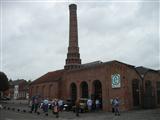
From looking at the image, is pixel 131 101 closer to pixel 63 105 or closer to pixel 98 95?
pixel 98 95

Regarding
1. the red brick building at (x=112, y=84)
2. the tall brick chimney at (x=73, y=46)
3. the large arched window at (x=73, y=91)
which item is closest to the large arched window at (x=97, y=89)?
the red brick building at (x=112, y=84)

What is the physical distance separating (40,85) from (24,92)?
4314cm

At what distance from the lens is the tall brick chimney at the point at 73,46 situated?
4851 centimetres

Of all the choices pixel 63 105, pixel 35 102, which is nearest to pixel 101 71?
pixel 63 105

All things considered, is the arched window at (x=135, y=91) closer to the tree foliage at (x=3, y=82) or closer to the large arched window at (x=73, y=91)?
the large arched window at (x=73, y=91)

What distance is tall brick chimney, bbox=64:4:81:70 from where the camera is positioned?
48.5 m

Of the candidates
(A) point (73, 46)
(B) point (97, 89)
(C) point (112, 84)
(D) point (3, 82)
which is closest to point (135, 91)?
(C) point (112, 84)

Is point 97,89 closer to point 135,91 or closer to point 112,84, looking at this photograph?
point 112,84

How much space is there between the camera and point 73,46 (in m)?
49.0

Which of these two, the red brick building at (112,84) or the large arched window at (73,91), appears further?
the large arched window at (73,91)

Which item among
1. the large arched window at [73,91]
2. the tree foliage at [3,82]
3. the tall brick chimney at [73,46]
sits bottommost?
the large arched window at [73,91]

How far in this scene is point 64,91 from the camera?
44.2 meters

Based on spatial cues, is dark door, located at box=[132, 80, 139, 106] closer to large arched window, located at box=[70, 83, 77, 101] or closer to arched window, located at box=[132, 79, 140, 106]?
arched window, located at box=[132, 79, 140, 106]

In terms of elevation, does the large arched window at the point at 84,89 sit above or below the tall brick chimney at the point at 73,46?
below
